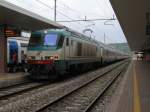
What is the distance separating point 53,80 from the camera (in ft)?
77.3

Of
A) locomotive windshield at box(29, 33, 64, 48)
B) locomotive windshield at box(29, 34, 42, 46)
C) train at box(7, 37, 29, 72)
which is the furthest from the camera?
train at box(7, 37, 29, 72)

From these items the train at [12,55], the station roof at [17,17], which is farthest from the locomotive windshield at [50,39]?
the train at [12,55]

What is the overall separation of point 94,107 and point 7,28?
1443 centimetres

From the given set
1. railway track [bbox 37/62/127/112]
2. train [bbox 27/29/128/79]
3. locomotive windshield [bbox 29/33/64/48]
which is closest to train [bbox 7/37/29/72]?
locomotive windshield [bbox 29/33/64/48]

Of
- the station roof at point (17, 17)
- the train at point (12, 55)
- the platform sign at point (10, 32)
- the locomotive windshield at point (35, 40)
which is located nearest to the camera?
the station roof at point (17, 17)

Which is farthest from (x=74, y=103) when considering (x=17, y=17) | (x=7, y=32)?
(x=7, y=32)

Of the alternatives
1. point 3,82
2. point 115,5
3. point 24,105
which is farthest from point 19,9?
point 24,105

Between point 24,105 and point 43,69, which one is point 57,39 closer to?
point 43,69

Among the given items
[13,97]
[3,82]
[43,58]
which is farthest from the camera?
[43,58]

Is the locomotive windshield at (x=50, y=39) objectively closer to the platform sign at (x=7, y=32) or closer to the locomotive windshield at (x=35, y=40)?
the locomotive windshield at (x=35, y=40)

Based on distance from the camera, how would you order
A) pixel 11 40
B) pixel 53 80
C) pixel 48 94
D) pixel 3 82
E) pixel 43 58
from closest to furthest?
pixel 48 94
pixel 3 82
pixel 43 58
pixel 53 80
pixel 11 40

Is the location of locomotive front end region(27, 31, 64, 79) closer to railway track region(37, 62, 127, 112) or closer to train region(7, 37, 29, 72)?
railway track region(37, 62, 127, 112)

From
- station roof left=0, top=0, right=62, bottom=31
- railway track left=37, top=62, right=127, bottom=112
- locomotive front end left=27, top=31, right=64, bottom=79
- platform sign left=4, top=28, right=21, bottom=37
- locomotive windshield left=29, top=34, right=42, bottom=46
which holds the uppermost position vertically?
station roof left=0, top=0, right=62, bottom=31

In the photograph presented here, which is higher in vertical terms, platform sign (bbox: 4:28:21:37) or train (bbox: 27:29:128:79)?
platform sign (bbox: 4:28:21:37)
